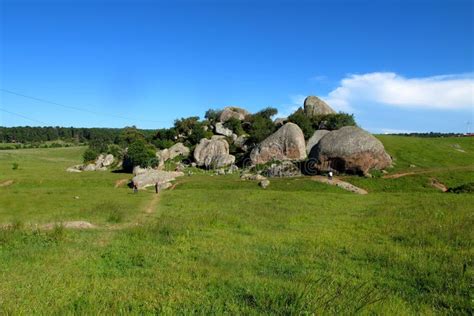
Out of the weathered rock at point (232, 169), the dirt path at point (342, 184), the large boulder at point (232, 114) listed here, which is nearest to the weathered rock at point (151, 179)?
the weathered rock at point (232, 169)

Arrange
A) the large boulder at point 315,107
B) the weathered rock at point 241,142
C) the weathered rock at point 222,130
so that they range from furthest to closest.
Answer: the weathered rock at point 222,130 < the large boulder at point 315,107 < the weathered rock at point 241,142

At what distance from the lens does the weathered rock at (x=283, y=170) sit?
5422 centimetres

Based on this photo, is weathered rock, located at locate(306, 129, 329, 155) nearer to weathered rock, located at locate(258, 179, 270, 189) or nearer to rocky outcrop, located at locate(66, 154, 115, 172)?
weathered rock, located at locate(258, 179, 270, 189)

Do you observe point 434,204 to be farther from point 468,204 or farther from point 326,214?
point 326,214

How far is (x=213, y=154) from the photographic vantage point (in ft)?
236

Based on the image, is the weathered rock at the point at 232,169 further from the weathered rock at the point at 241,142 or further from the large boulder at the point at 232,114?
the large boulder at the point at 232,114

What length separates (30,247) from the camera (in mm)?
15180

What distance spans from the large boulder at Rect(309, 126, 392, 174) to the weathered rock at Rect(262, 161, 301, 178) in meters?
3.14

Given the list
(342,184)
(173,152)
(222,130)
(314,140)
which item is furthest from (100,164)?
(342,184)

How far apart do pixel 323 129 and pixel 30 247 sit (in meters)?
62.7

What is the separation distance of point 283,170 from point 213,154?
2044 cm

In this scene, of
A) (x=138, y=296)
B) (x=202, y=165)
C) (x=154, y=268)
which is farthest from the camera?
(x=202, y=165)

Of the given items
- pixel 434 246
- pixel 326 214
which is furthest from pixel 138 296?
pixel 326 214

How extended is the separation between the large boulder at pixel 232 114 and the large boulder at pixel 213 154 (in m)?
15.5
